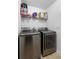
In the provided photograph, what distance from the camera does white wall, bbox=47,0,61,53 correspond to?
2.05m

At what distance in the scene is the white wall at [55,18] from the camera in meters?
2.05

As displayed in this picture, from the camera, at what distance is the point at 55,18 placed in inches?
86.7

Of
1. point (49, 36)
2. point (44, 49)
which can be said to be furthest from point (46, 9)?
point (44, 49)

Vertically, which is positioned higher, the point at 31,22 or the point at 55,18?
the point at 55,18

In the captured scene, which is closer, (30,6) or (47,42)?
(47,42)
